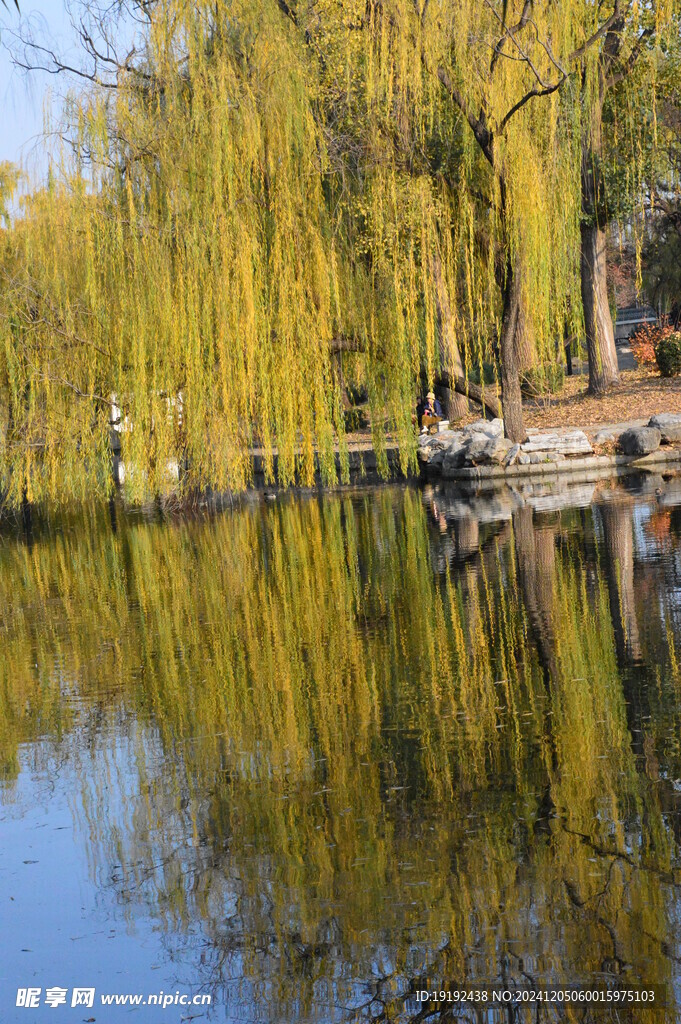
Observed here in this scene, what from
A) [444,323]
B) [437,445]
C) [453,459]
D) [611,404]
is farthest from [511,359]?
[611,404]

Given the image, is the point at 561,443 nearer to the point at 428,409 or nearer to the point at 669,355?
the point at 669,355

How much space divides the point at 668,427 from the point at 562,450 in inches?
74.5

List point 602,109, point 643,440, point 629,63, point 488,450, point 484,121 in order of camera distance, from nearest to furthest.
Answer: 1. point 484,121
2. point 643,440
3. point 488,450
4. point 629,63
5. point 602,109

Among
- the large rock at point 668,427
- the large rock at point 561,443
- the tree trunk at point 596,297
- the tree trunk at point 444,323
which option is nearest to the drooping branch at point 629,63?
the tree trunk at point 596,297

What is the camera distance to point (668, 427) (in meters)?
22.4

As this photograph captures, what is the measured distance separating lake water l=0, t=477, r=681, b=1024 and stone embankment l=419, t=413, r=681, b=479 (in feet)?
32.4

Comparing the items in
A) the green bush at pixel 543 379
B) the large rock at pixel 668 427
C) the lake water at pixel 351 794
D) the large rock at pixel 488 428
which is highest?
the green bush at pixel 543 379

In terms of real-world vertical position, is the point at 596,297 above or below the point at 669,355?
above

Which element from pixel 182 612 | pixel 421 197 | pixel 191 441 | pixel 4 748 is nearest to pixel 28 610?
pixel 182 612

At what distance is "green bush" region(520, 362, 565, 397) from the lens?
24911mm

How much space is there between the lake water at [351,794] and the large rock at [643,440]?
9726 mm

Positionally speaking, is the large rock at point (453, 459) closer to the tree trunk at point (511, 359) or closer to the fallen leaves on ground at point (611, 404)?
→ the tree trunk at point (511, 359)

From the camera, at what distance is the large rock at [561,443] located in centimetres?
2278

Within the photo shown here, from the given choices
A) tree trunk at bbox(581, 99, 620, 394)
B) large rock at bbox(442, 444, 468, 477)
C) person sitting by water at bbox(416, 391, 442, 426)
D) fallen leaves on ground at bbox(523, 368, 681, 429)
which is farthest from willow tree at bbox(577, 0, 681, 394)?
large rock at bbox(442, 444, 468, 477)
